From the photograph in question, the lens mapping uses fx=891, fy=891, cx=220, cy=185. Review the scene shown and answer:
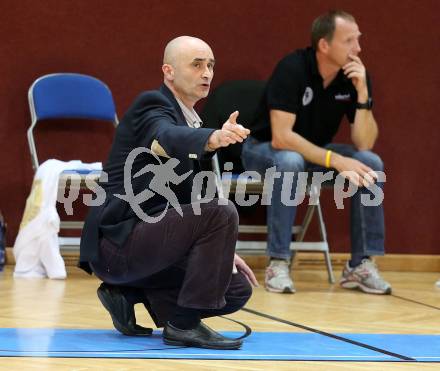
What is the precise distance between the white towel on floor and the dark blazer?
185 cm

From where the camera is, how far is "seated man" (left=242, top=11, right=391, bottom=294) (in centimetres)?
441

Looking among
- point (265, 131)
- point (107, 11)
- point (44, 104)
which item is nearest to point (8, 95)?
point (44, 104)

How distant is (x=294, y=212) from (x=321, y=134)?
0.54 metres

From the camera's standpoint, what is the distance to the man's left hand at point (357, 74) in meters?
4.62

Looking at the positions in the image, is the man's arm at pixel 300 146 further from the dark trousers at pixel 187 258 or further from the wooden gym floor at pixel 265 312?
the dark trousers at pixel 187 258

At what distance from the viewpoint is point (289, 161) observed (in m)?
4.41

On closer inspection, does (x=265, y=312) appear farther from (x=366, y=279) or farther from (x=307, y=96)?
(x=307, y=96)

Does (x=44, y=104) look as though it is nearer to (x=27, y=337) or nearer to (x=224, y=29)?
(x=224, y=29)

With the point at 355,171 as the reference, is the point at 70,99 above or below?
above

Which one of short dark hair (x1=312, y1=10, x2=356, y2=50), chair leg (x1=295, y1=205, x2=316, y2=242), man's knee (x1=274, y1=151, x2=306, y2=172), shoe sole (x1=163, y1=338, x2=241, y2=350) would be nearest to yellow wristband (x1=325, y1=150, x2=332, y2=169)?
man's knee (x1=274, y1=151, x2=306, y2=172)

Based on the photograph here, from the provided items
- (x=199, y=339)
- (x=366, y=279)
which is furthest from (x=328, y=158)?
(x=199, y=339)

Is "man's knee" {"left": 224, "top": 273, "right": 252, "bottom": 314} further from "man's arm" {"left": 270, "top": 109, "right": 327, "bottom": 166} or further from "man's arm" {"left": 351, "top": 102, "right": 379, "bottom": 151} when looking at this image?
"man's arm" {"left": 351, "top": 102, "right": 379, "bottom": 151}

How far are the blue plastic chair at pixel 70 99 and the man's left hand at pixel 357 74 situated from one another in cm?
145

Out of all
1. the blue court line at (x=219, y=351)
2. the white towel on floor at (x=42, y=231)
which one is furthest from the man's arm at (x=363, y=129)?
the blue court line at (x=219, y=351)
